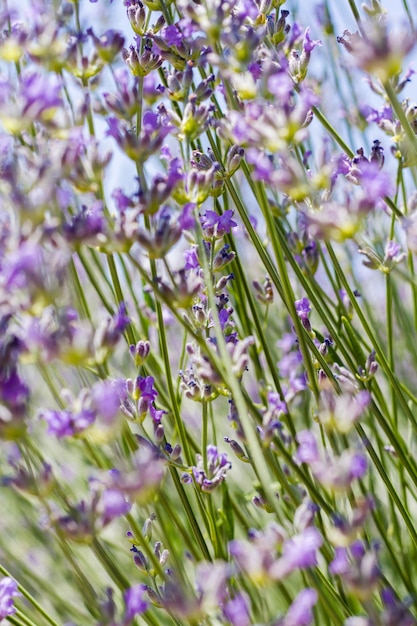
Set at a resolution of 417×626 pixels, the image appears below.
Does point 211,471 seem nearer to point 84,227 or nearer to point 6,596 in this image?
point 6,596

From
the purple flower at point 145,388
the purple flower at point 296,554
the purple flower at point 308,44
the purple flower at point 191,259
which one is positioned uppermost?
the purple flower at point 308,44

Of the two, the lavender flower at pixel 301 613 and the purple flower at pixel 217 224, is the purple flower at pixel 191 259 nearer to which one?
the purple flower at pixel 217 224

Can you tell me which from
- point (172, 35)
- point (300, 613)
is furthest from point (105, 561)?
point (172, 35)

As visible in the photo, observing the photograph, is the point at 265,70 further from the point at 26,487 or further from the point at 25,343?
the point at 26,487

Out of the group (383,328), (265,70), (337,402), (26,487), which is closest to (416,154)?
(265,70)

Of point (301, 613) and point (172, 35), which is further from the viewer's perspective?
point (172, 35)

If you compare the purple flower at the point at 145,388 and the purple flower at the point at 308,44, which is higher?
the purple flower at the point at 308,44

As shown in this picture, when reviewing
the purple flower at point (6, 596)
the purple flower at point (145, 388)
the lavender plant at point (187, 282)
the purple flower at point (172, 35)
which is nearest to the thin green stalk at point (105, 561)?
the lavender plant at point (187, 282)

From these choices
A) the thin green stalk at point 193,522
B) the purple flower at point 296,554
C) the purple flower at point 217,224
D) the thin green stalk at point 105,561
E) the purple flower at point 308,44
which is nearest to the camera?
the purple flower at point 296,554

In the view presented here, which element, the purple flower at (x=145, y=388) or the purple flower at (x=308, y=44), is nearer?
the purple flower at (x=145, y=388)

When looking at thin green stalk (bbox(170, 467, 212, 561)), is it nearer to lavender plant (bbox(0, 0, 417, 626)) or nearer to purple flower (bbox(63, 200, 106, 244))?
lavender plant (bbox(0, 0, 417, 626))

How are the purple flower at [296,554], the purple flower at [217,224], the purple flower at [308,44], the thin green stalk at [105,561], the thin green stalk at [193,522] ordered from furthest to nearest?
the purple flower at [308,44] → the purple flower at [217,224] → the thin green stalk at [193,522] → the thin green stalk at [105,561] → the purple flower at [296,554]
